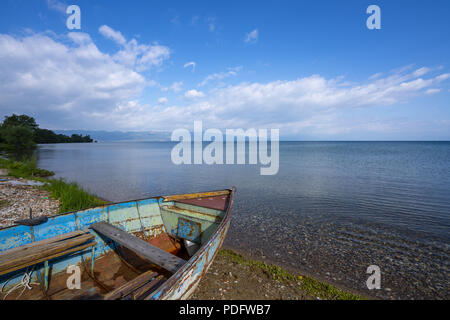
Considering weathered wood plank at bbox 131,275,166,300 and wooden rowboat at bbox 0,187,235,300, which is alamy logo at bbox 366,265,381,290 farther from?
weathered wood plank at bbox 131,275,166,300

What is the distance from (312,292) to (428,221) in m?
9.77

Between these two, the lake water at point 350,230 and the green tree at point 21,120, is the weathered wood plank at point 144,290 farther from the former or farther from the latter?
the green tree at point 21,120

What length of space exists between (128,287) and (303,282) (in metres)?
4.87

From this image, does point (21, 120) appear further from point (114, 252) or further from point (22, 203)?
point (114, 252)

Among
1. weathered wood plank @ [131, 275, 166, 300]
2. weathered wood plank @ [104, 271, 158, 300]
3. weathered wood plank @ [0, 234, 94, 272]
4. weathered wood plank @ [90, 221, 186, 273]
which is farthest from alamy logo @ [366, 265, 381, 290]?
weathered wood plank @ [0, 234, 94, 272]

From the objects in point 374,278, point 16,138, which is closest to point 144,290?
point 374,278

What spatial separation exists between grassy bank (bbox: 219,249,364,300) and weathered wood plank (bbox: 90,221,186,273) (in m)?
3.39

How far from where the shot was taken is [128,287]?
4.09 m

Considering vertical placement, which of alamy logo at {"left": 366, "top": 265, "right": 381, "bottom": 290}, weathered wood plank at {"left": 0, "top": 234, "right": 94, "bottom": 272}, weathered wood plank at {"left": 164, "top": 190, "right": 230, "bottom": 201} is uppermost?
weathered wood plank at {"left": 164, "top": 190, "right": 230, "bottom": 201}

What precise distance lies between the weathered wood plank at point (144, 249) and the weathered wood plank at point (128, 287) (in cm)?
49

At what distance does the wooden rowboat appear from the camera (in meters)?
4.05

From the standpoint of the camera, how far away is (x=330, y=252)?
7867 millimetres

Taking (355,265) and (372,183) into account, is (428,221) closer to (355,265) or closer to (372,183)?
(355,265)
